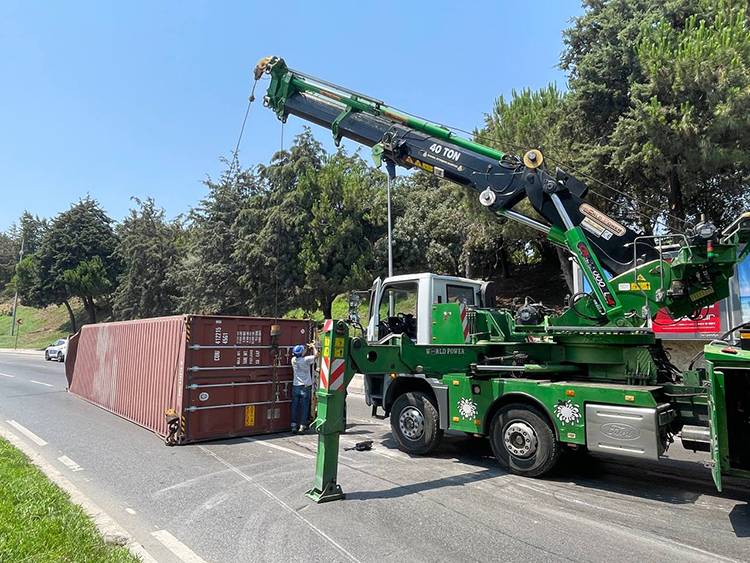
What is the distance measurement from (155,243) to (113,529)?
3780cm

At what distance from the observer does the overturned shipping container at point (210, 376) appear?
871 centimetres

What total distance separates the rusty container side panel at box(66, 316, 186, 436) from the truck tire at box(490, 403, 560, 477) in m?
5.26

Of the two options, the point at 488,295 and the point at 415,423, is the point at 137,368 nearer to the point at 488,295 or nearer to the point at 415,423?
the point at 415,423

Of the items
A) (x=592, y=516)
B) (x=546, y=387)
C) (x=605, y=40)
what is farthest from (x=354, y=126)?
(x=605, y=40)

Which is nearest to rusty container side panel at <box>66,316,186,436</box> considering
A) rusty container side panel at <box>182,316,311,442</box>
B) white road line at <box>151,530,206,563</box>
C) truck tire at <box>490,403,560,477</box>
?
rusty container side panel at <box>182,316,311,442</box>

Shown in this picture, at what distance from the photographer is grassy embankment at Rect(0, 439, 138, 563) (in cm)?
395

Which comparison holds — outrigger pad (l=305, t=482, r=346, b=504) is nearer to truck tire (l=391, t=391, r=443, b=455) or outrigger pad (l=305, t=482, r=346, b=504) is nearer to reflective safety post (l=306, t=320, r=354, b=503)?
reflective safety post (l=306, t=320, r=354, b=503)

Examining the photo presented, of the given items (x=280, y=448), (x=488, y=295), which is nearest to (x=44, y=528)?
(x=280, y=448)

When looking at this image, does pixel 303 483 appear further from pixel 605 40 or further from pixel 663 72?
pixel 605 40

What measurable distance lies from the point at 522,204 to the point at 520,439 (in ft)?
20.8

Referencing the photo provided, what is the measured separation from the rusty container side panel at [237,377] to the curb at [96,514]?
2.12 m

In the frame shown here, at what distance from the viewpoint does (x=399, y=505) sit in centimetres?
553

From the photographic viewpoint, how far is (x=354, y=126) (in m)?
10.1

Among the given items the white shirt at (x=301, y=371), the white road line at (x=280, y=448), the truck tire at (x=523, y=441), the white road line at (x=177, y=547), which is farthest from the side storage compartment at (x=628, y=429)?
the white shirt at (x=301, y=371)
